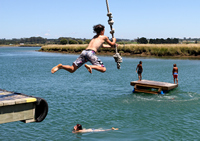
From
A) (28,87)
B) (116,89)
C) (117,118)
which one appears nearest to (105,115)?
(117,118)

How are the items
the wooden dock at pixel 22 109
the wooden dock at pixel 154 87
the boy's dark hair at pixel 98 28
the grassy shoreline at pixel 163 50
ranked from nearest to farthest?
the boy's dark hair at pixel 98 28 < the wooden dock at pixel 22 109 < the wooden dock at pixel 154 87 < the grassy shoreline at pixel 163 50

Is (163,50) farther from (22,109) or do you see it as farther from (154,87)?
(22,109)

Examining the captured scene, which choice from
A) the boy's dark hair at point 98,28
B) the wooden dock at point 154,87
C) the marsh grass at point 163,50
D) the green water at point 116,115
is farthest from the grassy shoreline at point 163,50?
the boy's dark hair at point 98,28

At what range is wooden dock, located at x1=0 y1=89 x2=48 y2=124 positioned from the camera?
974cm

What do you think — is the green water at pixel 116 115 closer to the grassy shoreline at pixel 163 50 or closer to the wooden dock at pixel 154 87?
the wooden dock at pixel 154 87

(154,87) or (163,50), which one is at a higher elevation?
(163,50)

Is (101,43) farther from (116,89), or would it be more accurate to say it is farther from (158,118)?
(116,89)

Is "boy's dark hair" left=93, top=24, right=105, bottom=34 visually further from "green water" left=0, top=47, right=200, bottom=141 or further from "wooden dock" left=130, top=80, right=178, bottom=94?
"wooden dock" left=130, top=80, right=178, bottom=94

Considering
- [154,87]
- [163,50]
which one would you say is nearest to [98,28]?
[154,87]

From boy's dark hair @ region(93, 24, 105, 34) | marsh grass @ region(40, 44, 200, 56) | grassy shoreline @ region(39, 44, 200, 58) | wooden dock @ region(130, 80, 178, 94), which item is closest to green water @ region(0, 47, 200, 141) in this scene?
wooden dock @ region(130, 80, 178, 94)

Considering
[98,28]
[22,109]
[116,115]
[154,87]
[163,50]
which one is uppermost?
[98,28]

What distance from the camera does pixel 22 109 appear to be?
33.2ft

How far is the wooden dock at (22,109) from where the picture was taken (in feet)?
32.0

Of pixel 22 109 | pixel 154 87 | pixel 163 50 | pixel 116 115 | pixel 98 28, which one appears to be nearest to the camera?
pixel 98 28
